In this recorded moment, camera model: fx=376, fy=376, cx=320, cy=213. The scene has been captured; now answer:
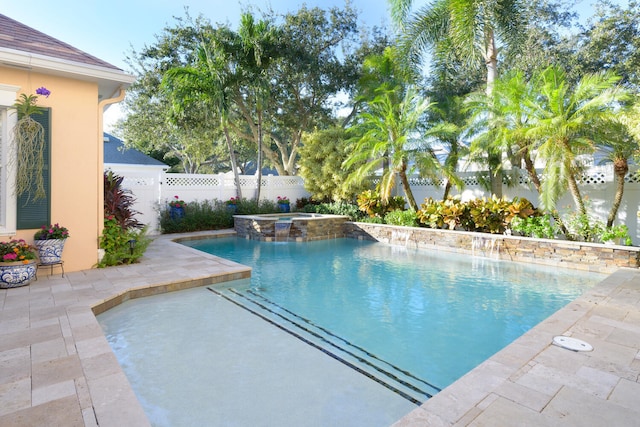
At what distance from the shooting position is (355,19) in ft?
53.6

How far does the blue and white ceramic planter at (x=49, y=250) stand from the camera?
6.03m

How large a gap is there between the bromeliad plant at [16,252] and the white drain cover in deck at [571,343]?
698 cm

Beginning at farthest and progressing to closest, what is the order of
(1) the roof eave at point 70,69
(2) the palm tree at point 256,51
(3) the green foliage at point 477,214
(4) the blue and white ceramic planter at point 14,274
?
1. (2) the palm tree at point 256,51
2. (3) the green foliage at point 477,214
3. (1) the roof eave at point 70,69
4. (4) the blue and white ceramic planter at point 14,274

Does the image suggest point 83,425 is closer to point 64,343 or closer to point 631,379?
point 64,343

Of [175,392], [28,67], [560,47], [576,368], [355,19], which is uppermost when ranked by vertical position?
[355,19]

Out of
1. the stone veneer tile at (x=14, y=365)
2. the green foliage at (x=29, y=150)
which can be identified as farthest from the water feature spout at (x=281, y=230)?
the stone veneer tile at (x=14, y=365)

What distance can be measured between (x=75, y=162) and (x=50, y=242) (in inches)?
56.1

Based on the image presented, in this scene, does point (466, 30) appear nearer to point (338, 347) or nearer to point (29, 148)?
point (338, 347)

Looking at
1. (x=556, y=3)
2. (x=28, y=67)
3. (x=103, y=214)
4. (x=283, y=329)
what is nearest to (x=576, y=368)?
(x=283, y=329)

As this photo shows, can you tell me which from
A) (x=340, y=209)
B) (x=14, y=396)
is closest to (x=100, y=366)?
(x=14, y=396)

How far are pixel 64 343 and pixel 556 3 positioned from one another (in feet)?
65.2

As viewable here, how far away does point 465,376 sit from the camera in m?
3.00

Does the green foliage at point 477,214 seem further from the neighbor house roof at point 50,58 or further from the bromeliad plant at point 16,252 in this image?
the bromeliad plant at point 16,252

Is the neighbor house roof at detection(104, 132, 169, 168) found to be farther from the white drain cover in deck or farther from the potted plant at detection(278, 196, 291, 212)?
the white drain cover in deck
